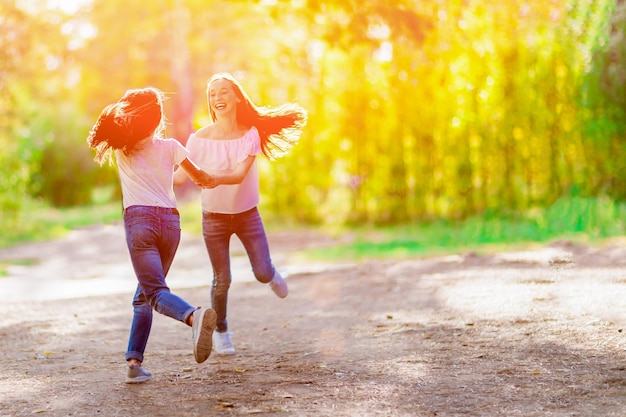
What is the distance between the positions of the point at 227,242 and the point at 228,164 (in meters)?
0.54

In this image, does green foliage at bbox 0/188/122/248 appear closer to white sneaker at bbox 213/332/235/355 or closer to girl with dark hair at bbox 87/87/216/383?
white sneaker at bbox 213/332/235/355

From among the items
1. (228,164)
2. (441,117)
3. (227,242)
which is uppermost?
(441,117)

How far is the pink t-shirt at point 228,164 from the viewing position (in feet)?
19.1

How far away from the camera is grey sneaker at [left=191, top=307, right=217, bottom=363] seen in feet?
15.9

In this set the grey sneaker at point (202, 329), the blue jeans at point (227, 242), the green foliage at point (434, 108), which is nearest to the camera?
the grey sneaker at point (202, 329)

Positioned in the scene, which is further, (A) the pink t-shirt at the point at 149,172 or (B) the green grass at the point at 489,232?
(B) the green grass at the point at 489,232

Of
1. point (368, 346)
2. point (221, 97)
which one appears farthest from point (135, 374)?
point (221, 97)

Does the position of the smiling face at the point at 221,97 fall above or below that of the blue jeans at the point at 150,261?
above

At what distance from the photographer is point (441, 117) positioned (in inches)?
620

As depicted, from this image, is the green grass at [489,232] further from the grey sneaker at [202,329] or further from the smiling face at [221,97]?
the grey sneaker at [202,329]

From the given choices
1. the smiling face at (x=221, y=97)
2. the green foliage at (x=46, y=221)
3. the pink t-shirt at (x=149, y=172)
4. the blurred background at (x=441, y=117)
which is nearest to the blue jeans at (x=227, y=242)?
the smiling face at (x=221, y=97)

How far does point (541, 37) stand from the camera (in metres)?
14.5

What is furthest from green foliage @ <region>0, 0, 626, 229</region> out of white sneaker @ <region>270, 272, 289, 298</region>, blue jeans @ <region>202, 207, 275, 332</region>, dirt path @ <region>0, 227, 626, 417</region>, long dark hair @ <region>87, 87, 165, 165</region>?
long dark hair @ <region>87, 87, 165, 165</region>

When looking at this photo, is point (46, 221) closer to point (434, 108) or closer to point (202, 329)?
point (434, 108)
